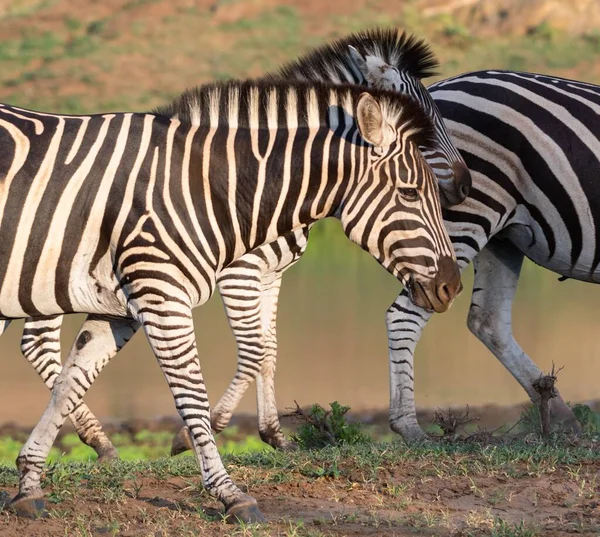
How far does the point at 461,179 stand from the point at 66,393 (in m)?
2.96

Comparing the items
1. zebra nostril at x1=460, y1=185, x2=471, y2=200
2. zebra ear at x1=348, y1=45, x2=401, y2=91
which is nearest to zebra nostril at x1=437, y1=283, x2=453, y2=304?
zebra nostril at x1=460, y1=185, x2=471, y2=200

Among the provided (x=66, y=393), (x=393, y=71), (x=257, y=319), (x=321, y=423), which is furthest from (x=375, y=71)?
(x=66, y=393)

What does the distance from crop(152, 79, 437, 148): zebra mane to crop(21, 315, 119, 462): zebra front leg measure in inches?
91.5

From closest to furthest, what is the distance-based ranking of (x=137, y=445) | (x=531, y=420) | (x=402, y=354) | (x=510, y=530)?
(x=510, y=530) < (x=402, y=354) < (x=531, y=420) < (x=137, y=445)

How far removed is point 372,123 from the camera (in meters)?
5.35

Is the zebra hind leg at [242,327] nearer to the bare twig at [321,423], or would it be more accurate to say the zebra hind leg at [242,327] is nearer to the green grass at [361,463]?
the bare twig at [321,423]

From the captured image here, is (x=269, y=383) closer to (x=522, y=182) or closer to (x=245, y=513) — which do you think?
(x=522, y=182)

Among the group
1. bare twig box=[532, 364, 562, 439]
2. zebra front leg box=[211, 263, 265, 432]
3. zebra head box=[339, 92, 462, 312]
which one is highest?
zebra head box=[339, 92, 462, 312]

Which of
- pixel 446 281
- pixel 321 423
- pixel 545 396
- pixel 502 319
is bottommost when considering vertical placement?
pixel 321 423

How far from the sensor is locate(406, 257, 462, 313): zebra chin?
214 inches

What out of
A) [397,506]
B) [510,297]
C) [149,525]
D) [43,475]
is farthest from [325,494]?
[510,297]

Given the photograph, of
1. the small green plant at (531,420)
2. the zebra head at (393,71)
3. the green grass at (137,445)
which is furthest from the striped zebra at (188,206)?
the green grass at (137,445)

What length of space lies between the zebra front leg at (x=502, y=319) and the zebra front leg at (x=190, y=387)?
3.21 m

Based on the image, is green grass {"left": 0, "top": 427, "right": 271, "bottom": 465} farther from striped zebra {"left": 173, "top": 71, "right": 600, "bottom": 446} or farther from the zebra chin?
the zebra chin
